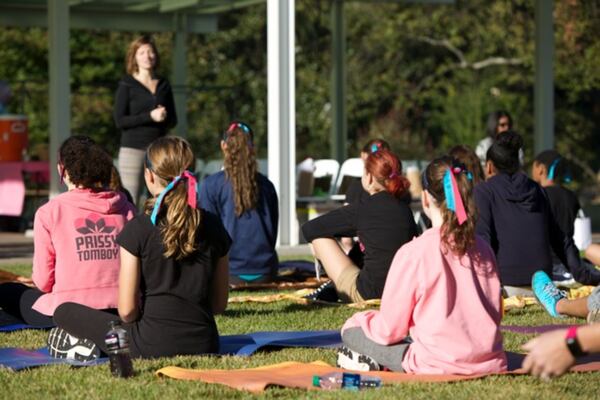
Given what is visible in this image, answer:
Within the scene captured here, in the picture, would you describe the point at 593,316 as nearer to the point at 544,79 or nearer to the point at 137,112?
the point at 137,112

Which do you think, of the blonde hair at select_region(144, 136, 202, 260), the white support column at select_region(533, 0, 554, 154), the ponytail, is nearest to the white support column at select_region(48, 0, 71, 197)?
the white support column at select_region(533, 0, 554, 154)

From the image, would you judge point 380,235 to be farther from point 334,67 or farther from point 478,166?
point 334,67

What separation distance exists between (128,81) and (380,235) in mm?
4359

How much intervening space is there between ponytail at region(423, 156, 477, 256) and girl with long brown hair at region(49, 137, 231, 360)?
46.1 inches

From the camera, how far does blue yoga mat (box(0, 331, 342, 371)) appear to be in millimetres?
6527

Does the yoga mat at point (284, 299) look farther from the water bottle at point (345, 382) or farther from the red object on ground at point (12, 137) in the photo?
the red object on ground at point (12, 137)

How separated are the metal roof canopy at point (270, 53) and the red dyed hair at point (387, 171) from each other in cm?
502

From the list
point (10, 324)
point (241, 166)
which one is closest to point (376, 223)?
point (241, 166)

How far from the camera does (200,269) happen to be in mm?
6430

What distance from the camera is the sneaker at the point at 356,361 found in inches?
246

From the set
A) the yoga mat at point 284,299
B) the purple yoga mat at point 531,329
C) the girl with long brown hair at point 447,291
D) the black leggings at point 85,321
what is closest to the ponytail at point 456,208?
the girl with long brown hair at point 447,291

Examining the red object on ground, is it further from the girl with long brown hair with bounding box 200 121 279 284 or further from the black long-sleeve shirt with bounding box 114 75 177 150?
the girl with long brown hair with bounding box 200 121 279 284

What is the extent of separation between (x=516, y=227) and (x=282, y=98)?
4810 mm

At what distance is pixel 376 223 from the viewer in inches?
→ 342
